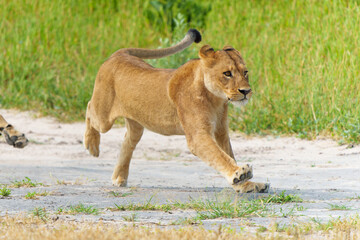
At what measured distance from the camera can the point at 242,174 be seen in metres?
4.41

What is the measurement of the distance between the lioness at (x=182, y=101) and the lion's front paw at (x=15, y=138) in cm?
76

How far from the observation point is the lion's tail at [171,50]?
5727mm

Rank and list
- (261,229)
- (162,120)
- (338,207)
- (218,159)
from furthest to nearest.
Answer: (162,120)
(218,159)
(338,207)
(261,229)

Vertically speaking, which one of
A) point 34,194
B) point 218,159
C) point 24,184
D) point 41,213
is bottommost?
point 24,184

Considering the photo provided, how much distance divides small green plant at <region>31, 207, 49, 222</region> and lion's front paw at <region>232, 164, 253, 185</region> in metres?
1.30

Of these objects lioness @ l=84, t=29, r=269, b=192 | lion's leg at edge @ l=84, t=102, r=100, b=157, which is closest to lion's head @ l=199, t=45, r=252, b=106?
lioness @ l=84, t=29, r=269, b=192

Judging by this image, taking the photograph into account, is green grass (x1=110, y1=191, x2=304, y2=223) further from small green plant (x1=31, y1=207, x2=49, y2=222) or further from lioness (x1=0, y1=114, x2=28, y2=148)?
lioness (x1=0, y1=114, x2=28, y2=148)

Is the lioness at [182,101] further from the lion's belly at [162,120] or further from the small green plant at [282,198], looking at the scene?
the small green plant at [282,198]

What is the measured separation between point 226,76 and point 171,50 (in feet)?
4.14

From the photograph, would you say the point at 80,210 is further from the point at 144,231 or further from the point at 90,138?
the point at 90,138

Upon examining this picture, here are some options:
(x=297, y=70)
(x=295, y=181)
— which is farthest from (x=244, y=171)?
(x=297, y=70)

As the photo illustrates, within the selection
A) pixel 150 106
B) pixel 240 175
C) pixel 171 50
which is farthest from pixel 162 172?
pixel 240 175

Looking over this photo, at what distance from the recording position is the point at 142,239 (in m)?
3.20

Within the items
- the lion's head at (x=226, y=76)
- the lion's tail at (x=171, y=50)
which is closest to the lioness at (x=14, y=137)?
the lion's tail at (x=171, y=50)
